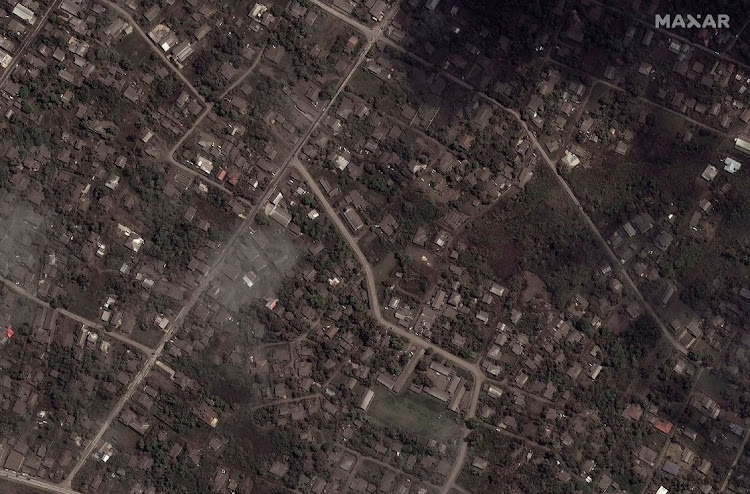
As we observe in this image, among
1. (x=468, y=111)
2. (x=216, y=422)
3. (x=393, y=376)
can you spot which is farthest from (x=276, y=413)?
(x=468, y=111)

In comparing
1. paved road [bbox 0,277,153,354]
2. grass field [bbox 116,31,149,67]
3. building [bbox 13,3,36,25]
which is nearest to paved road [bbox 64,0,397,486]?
paved road [bbox 0,277,153,354]

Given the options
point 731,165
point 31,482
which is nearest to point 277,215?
point 31,482

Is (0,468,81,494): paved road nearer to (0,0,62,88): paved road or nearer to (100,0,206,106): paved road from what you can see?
(0,0,62,88): paved road

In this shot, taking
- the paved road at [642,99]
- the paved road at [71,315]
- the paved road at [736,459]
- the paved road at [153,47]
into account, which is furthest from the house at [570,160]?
the paved road at [71,315]

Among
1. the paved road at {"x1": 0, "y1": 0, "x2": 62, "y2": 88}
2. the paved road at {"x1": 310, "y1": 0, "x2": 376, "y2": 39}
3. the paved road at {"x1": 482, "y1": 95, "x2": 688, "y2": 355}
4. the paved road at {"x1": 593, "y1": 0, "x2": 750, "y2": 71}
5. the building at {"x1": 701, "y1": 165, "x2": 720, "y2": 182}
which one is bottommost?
the paved road at {"x1": 0, "y1": 0, "x2": 62, "y2": 88}

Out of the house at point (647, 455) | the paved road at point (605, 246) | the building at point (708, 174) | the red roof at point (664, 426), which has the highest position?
the building at point (708, 174)

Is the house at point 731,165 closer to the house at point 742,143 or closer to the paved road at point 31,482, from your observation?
the house at point 742,143

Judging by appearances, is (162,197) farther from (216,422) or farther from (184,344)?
(216,422)

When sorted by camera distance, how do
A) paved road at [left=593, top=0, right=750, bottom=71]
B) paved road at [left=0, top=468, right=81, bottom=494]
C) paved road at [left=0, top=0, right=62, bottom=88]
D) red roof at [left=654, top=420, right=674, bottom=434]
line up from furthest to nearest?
paved road at [left=593, top=0, right=750, bottom=71]
red roof at [left=654, top=420, right=674, bottom=434]
paved road at [left=0, top=0, right=62, bottom=88]
paved road at [left=0, top=468, right=81, bottom=494]
